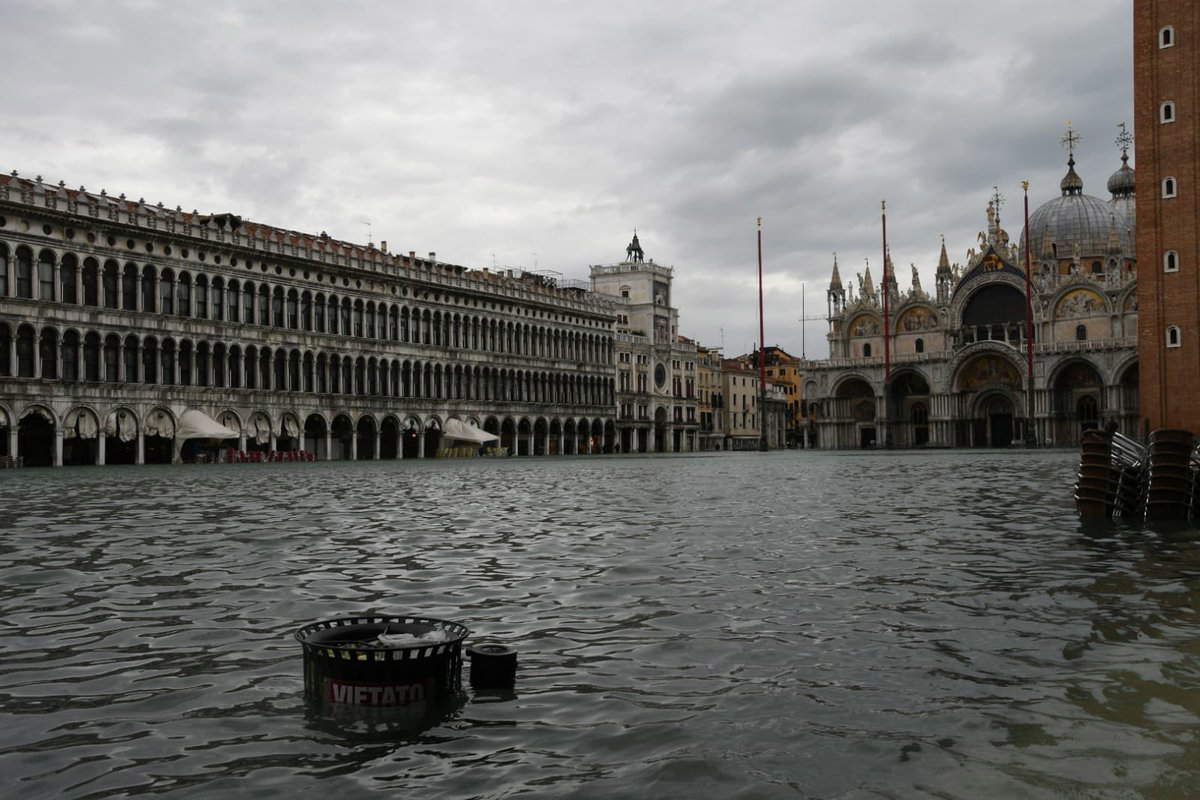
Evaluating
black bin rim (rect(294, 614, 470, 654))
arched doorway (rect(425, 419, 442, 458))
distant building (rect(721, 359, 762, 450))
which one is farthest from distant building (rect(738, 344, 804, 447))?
black bin rim (rect(294, 614, 470, 654))

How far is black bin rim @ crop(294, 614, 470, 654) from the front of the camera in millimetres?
5715

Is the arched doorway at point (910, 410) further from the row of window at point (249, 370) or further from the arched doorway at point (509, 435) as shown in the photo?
the arched doorway at point (509, 435)

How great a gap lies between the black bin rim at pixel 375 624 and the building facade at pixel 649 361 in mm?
89061

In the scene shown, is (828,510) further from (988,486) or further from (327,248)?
(327,248)

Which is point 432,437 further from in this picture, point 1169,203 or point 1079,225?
point 1079,225

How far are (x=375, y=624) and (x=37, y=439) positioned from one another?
5054cm

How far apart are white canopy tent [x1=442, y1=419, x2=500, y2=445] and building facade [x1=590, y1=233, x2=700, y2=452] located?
24.4 metres

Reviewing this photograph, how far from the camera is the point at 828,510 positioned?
1998 centimetres

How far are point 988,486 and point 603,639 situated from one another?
21514 millimetres

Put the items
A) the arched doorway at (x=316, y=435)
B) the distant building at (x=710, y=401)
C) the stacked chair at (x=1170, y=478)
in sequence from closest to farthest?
the stacked chair at (x=1170, y=478)
the arched doorway at (x=316, y=435)
the distant building at (x=710, y=401)

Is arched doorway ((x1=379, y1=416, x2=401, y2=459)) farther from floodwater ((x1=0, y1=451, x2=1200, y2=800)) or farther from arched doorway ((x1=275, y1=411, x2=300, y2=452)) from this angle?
floodwater ((x1=0, y1=451, x2=1200, y2=800))

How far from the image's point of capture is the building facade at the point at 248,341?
5031 centimetres

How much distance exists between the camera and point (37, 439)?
50594 millimetres

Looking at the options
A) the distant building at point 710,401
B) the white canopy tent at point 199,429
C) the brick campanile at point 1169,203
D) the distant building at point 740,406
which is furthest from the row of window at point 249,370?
the brick campanile at point 1169,203
